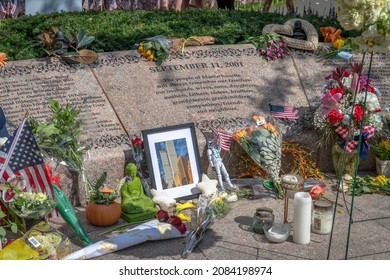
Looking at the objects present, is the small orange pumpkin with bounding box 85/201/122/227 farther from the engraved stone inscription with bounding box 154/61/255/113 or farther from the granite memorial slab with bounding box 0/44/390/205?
the engraved stone inscription with bounding box 154/61/255/113

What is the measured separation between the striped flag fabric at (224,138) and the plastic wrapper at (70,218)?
5.24 ft

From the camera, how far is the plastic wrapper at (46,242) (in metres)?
4.50

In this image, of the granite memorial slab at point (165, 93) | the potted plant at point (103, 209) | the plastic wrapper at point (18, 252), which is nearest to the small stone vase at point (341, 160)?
the granite memorial slab at point (165, 93)

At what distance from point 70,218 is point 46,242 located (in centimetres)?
45

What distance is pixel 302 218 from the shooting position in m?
4.92

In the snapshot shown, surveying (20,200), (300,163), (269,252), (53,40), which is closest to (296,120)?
(300,163)

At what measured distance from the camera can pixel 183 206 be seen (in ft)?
18.3

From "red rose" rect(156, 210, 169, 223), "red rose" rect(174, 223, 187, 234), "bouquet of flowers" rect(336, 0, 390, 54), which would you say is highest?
"bouquet of flowers" rect(336, 0, 390, 54)

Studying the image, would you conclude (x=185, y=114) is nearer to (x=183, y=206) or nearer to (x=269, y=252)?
(x=183, y=206)

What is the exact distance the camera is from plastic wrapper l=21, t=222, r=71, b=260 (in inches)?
177

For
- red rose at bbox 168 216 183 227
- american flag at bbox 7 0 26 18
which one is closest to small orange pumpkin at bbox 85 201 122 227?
red rose at bbox 168 216 183 227

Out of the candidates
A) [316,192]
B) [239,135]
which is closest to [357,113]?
[316,192]

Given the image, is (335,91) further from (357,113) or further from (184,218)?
(184,218)
